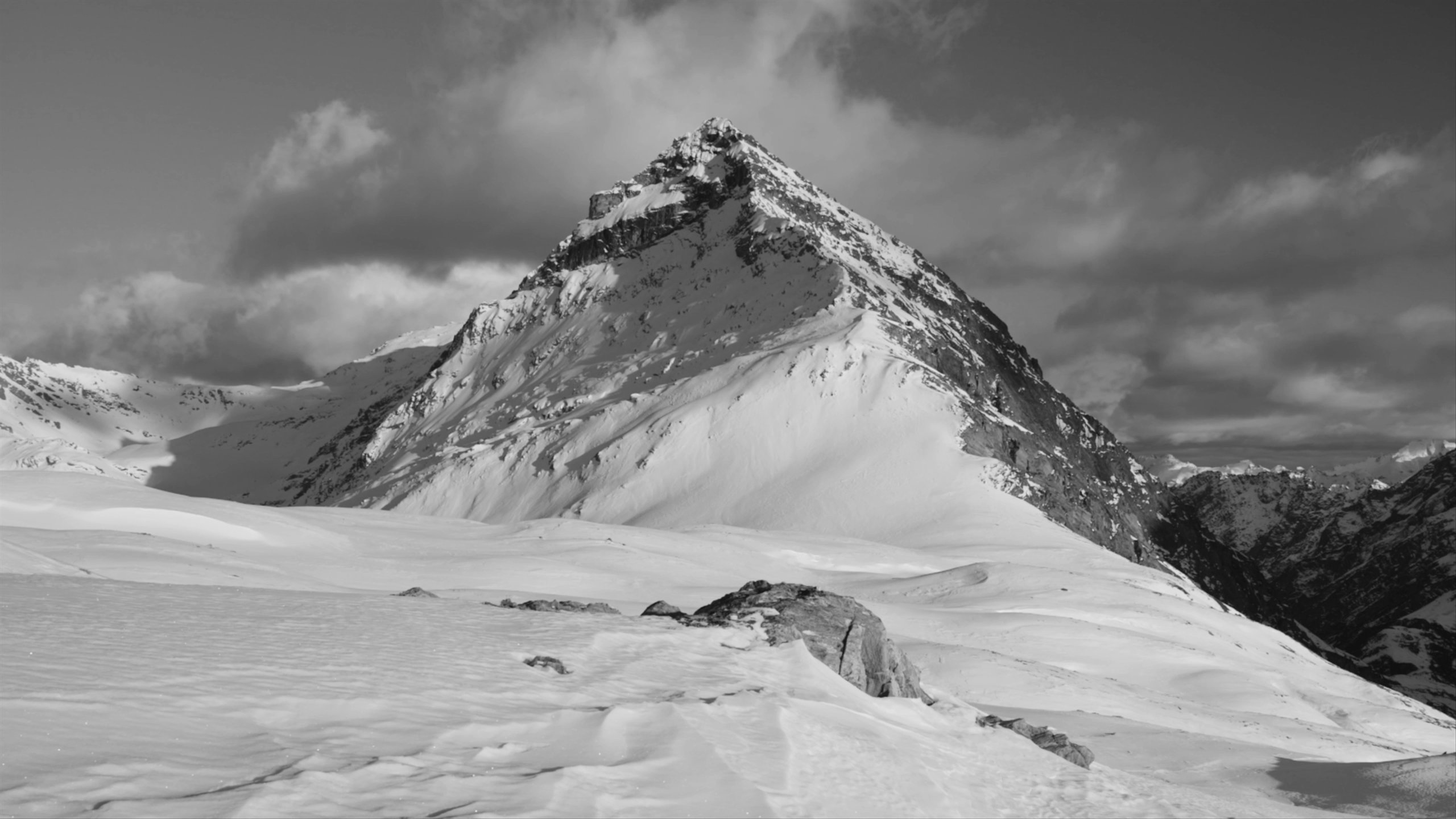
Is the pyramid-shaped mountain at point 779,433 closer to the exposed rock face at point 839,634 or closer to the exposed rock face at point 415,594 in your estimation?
the exposed rock face at point 415,594

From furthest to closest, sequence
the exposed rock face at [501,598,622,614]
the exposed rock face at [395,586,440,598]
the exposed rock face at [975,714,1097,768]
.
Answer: the exposed rock face at [395,586,440,598], the exposed rock face at [501,598,622,614], the exposed rock face at [975,714,1097,768]

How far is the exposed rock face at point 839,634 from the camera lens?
65.2ft

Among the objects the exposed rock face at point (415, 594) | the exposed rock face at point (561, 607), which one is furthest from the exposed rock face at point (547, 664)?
the exposed rock face at point (415, 594)

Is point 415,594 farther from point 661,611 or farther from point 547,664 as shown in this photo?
point 547,664

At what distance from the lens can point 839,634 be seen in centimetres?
2028

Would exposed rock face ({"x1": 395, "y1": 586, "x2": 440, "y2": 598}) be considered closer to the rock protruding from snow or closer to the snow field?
the snow field

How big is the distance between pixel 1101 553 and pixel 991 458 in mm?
27624

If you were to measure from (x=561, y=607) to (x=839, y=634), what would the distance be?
6.53 meters

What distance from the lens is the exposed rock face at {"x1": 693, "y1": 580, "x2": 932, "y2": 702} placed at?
19875mm

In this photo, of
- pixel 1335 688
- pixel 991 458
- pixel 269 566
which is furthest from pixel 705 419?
pixel 269 566

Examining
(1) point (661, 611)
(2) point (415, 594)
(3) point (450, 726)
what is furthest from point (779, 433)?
(3) point (450, 726)

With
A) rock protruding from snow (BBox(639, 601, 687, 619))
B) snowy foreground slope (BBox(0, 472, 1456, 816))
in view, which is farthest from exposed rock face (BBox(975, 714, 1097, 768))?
rock protruding from snow (BBox(639, 601, 687, 619))

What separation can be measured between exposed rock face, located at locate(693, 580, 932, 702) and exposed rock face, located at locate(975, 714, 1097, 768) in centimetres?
194

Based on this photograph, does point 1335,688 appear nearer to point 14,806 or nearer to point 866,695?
point 866,695
